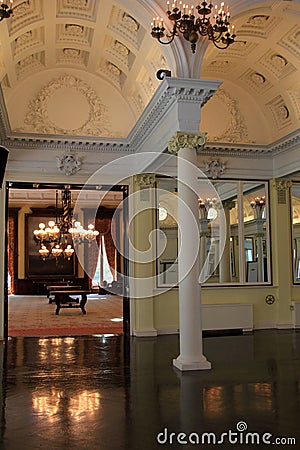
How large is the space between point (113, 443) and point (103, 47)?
26.5 feet

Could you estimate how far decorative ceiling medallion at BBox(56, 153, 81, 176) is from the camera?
10961mm

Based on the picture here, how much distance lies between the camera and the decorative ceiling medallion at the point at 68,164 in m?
11.0

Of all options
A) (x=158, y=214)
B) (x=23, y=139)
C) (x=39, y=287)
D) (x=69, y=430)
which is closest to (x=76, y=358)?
(x=69, y=430)

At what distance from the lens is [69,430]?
15.2 ft

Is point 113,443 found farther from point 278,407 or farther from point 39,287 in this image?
point 39,287

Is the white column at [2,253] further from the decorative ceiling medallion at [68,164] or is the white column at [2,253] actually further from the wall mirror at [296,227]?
the wall mirror at [296,227]

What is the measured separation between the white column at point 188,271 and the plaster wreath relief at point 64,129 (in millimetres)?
4225

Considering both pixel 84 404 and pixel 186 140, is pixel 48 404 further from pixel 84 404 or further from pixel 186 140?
pixel 186 140

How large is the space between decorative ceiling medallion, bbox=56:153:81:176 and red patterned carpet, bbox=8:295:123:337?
371 cm

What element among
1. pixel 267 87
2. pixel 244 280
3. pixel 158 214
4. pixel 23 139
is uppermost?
pixel 267 87

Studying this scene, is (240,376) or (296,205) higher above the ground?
(296,205)

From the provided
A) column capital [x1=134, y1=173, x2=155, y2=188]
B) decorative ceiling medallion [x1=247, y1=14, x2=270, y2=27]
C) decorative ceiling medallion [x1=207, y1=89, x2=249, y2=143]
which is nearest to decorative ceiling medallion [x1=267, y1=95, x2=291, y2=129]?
decorative ceiling medallion [x1=207, y1=89, x2=249, y2=143]

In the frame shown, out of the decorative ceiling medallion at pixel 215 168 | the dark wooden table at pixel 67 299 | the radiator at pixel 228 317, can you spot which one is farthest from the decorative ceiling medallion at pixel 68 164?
the dark wooden table at pixel 67 299

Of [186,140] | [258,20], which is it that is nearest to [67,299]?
[186,140]
